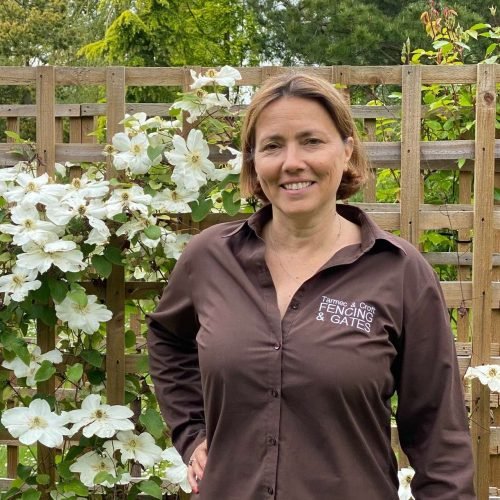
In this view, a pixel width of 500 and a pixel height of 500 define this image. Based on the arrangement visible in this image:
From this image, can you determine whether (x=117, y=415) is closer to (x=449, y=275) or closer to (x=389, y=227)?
(x=389, y=227)

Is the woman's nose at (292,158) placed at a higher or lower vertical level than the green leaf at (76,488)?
higher

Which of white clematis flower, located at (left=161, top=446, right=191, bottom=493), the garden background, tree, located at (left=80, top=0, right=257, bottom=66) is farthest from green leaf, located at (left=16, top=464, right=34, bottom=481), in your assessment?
tree, located at (left=80, top=0, right=257, bottom=66)

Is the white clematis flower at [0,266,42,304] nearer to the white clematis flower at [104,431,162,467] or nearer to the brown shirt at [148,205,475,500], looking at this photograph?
the white clematis flower at [104,431,162,467]

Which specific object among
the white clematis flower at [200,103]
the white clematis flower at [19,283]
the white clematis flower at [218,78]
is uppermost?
the white clematis flower at [218,78]

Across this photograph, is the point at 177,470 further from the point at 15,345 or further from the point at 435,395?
the point at 435,395

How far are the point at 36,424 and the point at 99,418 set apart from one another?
0.59 ft

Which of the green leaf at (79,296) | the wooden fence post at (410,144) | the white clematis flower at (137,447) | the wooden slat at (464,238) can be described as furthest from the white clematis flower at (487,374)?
the green leaf at (79,296)

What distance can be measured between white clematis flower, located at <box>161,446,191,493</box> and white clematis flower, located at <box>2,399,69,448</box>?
31cm

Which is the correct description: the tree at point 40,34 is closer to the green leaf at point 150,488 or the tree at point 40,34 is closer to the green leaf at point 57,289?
the green leaf at point 57,289

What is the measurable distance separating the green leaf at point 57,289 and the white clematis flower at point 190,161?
450 mm

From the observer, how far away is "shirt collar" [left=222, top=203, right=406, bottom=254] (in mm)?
1751

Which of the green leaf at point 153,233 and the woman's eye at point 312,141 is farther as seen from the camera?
the green leaf at point 153,233

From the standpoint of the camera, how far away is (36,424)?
2.65m

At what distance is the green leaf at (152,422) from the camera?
272cm
